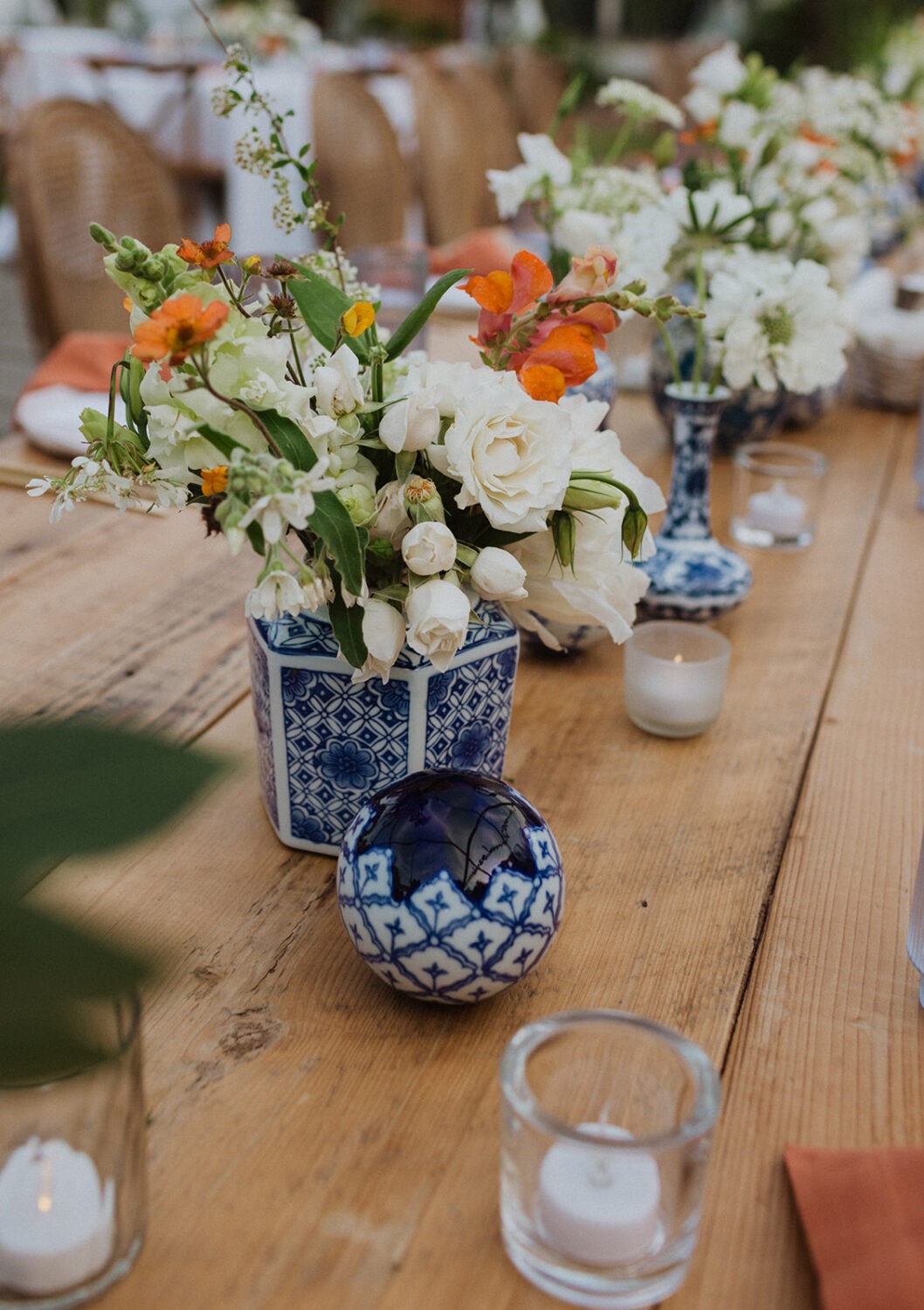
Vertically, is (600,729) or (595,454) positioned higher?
(595,454)

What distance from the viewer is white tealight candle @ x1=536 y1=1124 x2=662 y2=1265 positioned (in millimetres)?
459

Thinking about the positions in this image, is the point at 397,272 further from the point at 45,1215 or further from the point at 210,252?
the point at 45,1215

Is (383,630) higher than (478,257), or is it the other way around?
(383,630)

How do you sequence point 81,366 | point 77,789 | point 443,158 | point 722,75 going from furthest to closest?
point 443,158 → point 722,75 → point 81,366 → point 77,789

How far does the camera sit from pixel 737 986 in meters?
0.64

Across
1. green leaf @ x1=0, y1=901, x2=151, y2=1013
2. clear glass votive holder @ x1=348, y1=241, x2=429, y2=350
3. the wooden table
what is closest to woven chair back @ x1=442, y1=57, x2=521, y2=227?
clear glass votive holder @ x1=348, y1=241, x2=429, y2=350

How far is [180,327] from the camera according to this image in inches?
19.6

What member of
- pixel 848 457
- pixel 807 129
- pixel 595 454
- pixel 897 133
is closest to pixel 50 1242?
pixel 595 454

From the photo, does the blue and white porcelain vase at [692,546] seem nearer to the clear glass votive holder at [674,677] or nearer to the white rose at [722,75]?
the clear glass votive holder at [674,677]

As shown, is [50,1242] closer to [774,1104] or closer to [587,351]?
[774,1104]

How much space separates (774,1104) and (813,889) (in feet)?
0.61

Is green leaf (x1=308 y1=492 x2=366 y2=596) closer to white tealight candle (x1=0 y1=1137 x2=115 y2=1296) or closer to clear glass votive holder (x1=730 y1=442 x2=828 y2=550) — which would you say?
white tealight candle (x1=0 y1=1137 x2=115 y2=1296)

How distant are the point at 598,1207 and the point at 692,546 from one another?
2.21 feet

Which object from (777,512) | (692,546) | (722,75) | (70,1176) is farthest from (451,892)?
(722,75)
